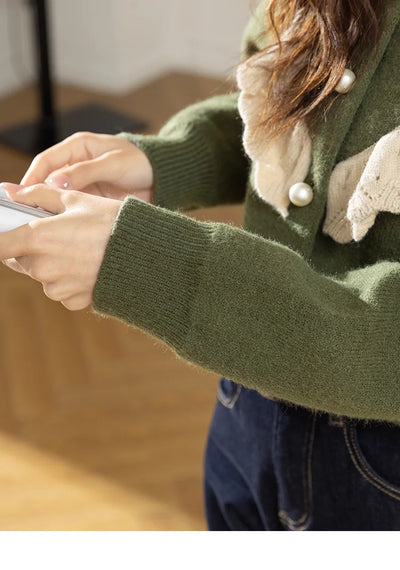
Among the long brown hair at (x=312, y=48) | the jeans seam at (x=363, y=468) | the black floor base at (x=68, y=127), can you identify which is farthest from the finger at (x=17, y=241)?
the black floor base at (x=68, y=127)

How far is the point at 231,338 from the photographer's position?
0.66m

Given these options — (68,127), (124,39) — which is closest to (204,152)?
(68,127)

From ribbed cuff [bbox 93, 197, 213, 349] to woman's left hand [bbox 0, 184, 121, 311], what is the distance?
1cm

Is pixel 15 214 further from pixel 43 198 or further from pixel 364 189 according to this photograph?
pixel 364 189

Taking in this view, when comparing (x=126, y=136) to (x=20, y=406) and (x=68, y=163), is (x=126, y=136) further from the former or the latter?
(x=20, y=406)

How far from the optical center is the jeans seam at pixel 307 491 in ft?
2.83

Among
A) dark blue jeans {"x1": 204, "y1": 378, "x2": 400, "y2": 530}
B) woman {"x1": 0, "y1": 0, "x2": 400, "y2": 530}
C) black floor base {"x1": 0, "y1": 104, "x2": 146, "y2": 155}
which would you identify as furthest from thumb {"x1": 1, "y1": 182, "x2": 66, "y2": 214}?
black floor base {"x1": 0, "y1": 104, "x2": 146, "y2": 155}

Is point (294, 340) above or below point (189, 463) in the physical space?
above

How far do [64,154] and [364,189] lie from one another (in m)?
0.32

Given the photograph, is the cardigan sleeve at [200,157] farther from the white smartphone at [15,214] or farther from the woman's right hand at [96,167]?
the white smartphone at [15,214]

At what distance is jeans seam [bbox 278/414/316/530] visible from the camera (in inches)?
33.9

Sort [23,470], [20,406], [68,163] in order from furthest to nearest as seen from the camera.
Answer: [20,406] < [23,470] < [68,163]

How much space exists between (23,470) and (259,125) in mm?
1229
